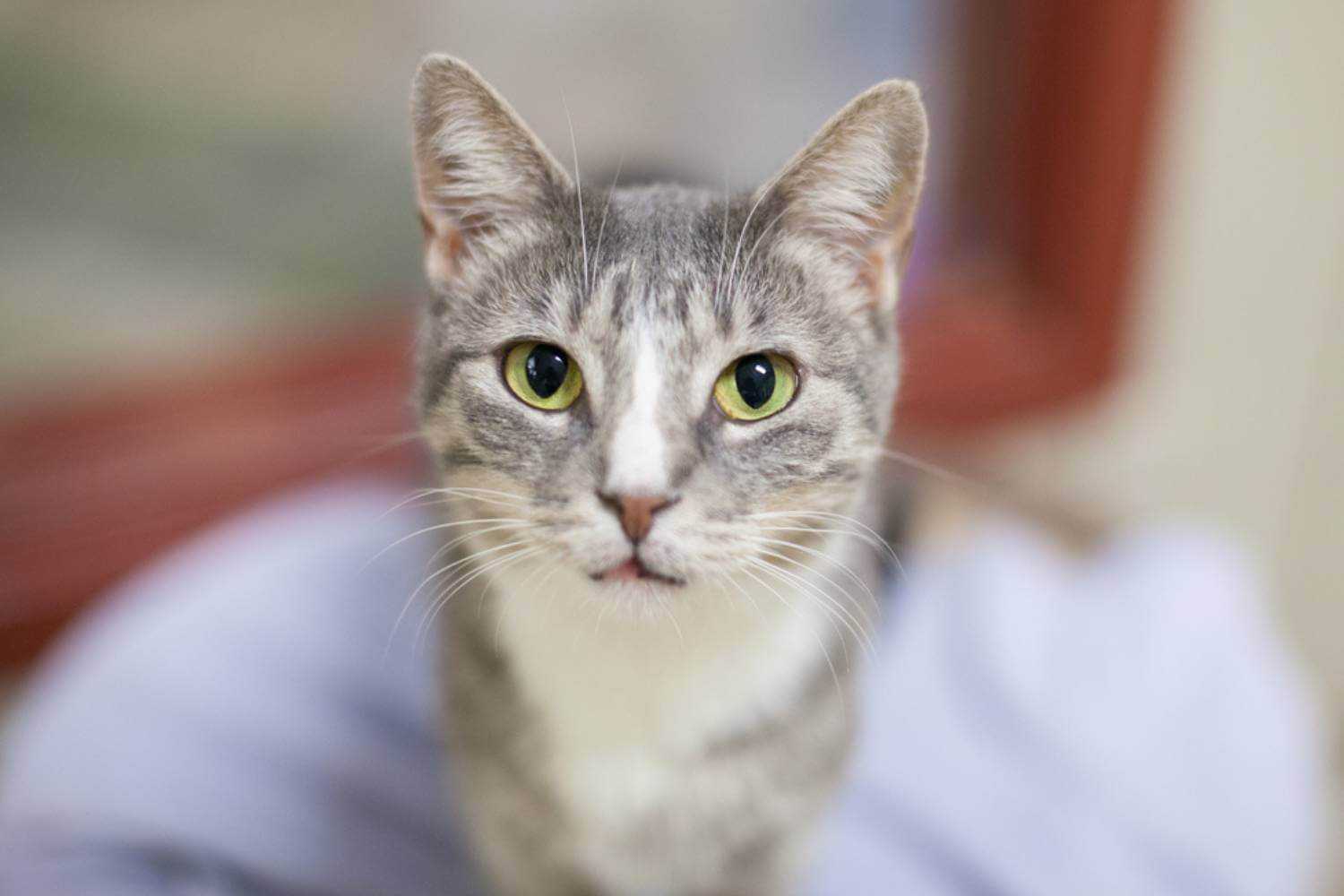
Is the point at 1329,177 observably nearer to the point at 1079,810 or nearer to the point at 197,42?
the point at 1079,810

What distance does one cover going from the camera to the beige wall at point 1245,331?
176 cm

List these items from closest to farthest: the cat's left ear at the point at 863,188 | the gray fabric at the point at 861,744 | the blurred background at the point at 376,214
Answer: the cat's left ear at the point at 863,188 → the gray fabric at the point at 861,744 → the blurred background at the point at 376,214

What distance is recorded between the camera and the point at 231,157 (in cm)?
167

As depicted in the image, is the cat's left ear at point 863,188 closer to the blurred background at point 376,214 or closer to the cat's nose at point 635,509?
the cat's nose at point 635,509

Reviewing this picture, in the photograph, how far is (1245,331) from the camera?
2010 millimetres

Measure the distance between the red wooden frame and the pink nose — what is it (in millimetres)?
757

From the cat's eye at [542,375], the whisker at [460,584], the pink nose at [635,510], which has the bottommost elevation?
the whisker at [460,584]

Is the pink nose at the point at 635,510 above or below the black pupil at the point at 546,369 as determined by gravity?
below

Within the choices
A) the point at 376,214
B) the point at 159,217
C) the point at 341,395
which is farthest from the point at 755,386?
the point at 159,217

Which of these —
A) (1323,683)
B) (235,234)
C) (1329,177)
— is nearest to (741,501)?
(235,234)

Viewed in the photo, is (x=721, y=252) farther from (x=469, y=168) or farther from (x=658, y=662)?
(x=658, y=662)

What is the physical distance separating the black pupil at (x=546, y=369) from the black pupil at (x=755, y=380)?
0.11 meters

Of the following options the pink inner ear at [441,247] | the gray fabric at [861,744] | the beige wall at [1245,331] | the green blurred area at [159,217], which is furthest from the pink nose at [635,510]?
the beige wall at [1245,331]

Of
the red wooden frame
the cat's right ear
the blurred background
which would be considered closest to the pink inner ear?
the cat's right ear
